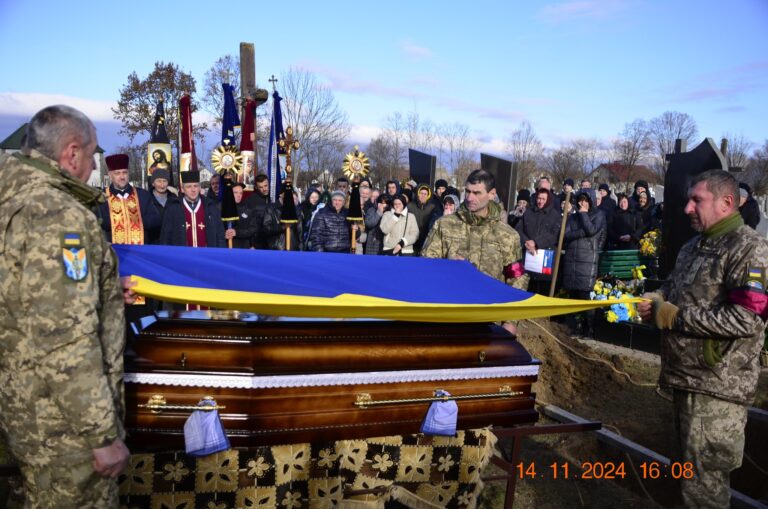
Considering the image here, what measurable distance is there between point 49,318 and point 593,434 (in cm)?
415

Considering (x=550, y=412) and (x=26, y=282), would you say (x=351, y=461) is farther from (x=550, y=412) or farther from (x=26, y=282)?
(x=550, y=412)

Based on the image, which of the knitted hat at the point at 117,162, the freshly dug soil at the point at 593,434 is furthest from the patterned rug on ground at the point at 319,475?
the knitted hat at the point at 117,162

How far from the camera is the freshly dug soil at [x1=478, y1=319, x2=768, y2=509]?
4.16 metres

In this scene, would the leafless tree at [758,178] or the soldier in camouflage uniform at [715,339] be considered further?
the leafless tree at [758,178]

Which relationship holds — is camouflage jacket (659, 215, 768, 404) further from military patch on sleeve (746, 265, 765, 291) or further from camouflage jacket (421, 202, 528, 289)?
camouflage jacket (421, 202, 528, 289)

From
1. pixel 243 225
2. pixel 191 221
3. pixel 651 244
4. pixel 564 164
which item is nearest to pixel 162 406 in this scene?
pixel 191 221

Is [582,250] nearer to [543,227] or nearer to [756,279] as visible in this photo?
[543,227]

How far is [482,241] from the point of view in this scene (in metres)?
4.46

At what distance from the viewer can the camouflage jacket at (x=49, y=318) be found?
202 cm

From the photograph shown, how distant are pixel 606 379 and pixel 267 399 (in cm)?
468

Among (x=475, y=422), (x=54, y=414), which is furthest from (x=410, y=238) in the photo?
(x=54, y=414)

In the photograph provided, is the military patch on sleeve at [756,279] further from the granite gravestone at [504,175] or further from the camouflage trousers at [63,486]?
the granite gravestone at [504,175]

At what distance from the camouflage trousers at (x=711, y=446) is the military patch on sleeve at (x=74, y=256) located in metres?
2.90

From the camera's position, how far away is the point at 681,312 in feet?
9.98
